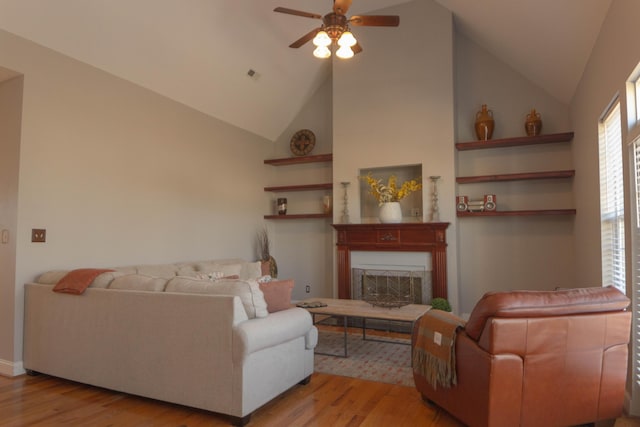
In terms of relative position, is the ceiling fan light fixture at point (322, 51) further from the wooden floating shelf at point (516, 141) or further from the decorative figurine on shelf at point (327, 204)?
the decorative figurine on shelf at point (327, 204)

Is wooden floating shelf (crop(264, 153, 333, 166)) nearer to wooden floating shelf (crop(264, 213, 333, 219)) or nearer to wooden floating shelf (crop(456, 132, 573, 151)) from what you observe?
wooden floating shelf (crop(264, 213, 333, 219))

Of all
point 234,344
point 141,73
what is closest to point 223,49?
point 141,73

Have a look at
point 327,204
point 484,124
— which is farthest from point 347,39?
point 327,204

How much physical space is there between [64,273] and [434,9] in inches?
210

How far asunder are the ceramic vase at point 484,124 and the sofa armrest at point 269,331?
3.66 meters

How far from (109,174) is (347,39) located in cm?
283

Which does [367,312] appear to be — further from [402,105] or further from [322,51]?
[402,105]

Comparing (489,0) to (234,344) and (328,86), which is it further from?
(234,344)

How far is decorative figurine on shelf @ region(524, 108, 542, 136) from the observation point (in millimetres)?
5117

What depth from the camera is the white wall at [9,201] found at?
3.52 metres

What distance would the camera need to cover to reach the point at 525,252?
528cm

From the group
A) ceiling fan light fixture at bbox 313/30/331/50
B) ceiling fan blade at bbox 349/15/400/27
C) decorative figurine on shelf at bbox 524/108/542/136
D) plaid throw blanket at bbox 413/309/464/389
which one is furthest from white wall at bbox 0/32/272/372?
decorative figurine on shelf at bbox 524/108/542/136

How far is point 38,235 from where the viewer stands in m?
3.63

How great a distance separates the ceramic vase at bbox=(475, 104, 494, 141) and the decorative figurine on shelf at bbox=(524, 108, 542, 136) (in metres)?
0.44
